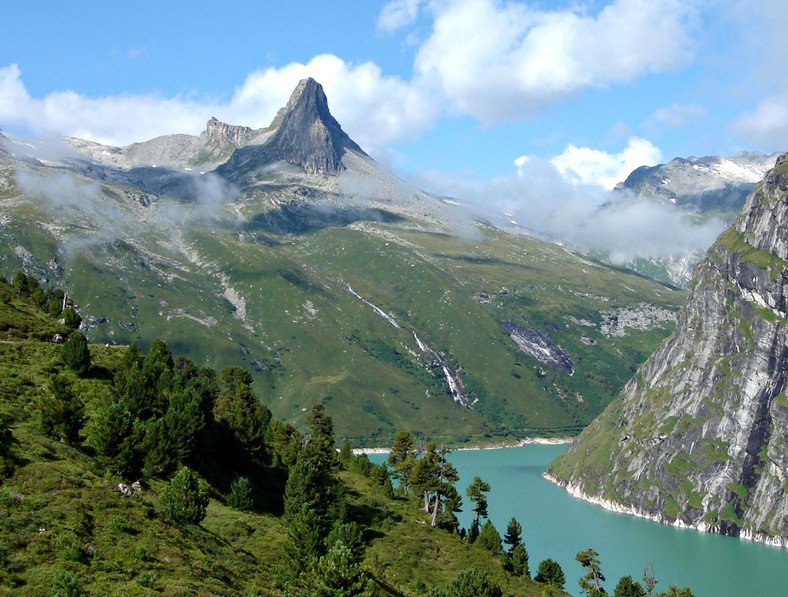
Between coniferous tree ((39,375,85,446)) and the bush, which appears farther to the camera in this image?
coniferous tree ((39,375,85,446))

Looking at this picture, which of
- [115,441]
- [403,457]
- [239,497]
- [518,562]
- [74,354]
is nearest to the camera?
[115,441]

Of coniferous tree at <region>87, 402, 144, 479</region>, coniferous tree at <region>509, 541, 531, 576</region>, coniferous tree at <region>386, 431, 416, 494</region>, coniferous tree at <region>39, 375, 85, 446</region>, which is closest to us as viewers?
coniferous tree at <region>87, 402, 144, 479</region>

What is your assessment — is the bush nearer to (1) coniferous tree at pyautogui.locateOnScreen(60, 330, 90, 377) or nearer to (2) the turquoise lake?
(1) coniferous tree at pyautogui.locateOnScreen(60, 330, 90, 377)

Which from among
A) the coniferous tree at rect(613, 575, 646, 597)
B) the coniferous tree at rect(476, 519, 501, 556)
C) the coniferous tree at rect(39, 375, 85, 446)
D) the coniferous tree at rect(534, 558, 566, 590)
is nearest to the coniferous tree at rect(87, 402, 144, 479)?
the coniferous tree at rect(39, 375, 85, 446)

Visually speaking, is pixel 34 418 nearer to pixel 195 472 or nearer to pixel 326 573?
pixel 195 472

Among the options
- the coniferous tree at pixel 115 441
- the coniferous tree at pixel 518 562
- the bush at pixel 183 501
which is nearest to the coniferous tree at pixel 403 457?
the coniferous tree at pixel 518 562

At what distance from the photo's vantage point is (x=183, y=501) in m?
56.7

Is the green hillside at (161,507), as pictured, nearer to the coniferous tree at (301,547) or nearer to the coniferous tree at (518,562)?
the coniferous tree at (301,547)

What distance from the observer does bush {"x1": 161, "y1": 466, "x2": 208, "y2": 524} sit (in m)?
55.6

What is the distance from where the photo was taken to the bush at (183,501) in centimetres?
5564

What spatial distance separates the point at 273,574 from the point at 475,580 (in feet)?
60.7

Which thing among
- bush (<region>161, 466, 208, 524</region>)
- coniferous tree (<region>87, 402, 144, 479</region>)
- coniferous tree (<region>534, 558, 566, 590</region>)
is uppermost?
coniferous tree (<region>87, 402, 144, 479</region>)

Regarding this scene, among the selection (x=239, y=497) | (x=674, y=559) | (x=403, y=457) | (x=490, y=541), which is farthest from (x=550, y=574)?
(x=674, y=559)

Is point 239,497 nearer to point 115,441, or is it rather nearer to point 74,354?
point 115,441
